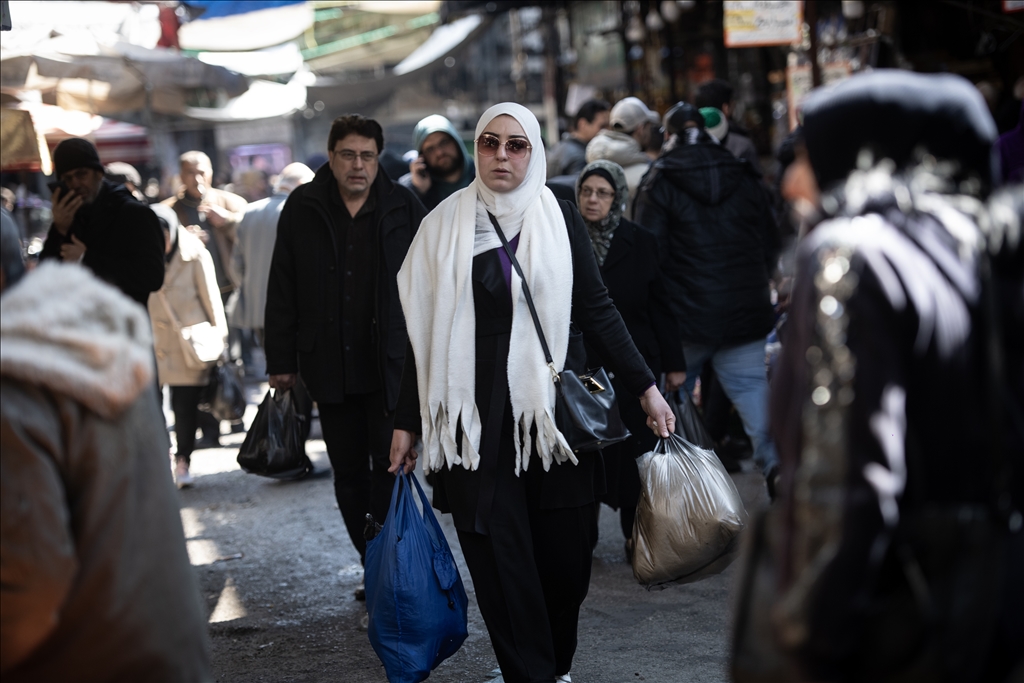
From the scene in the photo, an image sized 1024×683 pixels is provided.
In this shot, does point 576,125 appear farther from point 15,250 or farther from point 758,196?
point 15,250

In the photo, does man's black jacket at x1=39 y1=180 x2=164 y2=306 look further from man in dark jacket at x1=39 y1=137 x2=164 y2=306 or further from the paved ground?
the paved ground

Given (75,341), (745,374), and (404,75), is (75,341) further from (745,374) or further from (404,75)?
(404,75)

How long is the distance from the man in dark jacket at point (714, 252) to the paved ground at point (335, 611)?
851 mm

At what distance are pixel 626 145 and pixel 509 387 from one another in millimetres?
3772

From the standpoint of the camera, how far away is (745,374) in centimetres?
627

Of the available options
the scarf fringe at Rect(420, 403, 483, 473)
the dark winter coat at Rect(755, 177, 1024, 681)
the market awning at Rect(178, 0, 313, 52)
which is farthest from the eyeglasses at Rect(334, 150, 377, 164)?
the market awning at Rect(178, 0, 313, 52)

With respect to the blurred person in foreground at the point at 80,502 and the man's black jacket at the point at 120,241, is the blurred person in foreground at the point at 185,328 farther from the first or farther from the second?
the blurred person in foreground at the point at 80,502

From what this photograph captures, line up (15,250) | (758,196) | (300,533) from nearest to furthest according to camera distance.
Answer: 1. (15,250)
2. (758,196)
3. (300,533)

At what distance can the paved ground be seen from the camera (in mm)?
4547

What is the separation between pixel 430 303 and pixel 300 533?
324 cm

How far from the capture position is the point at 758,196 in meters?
6.27

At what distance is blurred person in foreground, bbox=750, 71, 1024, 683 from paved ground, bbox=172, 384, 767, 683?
2.51m

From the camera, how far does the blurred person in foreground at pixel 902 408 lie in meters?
1.79

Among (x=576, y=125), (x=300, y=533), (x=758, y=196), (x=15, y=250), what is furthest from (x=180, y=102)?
(x=15, y=250)
